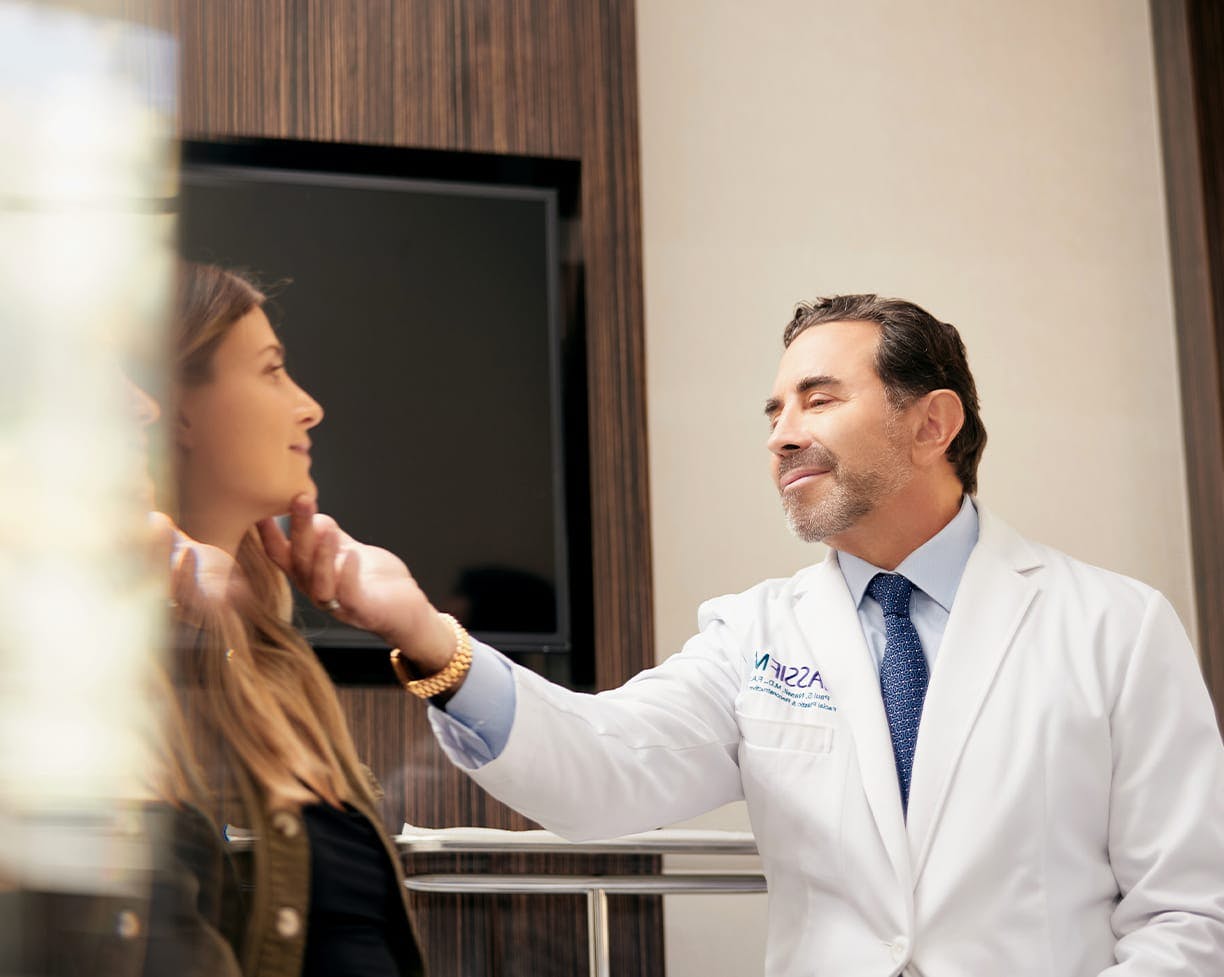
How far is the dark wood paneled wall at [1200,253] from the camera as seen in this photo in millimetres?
2963

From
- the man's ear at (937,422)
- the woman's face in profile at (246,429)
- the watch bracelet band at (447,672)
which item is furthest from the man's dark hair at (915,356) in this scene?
the woman's face in profile at (246,429)

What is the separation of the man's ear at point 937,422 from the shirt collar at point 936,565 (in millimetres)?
103

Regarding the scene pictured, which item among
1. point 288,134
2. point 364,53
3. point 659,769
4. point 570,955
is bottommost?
point 570,955

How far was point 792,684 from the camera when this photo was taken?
6.13 feet

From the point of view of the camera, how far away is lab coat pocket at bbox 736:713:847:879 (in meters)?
1.75

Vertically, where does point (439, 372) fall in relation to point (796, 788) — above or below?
above

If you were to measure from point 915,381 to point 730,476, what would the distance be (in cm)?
76

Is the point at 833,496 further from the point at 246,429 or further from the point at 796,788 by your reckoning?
the point at 246,429

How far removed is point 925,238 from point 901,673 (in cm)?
140

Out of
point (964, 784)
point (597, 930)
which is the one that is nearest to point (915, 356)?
point (964, 784)

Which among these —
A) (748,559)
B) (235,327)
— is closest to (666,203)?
(748,559)

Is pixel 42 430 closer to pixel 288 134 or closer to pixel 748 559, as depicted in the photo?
pixel 288 134

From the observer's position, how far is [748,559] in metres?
2.77

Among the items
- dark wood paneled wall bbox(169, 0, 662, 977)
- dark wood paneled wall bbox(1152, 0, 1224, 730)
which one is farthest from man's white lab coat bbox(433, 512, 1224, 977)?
dark wood paneled wall bbox(1152, 0, 1224, 730)
